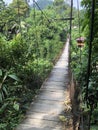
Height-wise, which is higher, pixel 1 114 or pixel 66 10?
pixel 66 10

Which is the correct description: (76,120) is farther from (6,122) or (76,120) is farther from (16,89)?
(16,89)

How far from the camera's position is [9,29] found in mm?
15625

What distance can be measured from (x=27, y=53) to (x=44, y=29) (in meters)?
10.8

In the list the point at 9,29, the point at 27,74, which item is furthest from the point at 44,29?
the point at 27,74

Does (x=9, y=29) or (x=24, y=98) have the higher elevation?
(x=9, y=29)

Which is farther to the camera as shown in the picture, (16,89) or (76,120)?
(16,89)

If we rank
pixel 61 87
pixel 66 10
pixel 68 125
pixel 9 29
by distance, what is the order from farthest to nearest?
1. pixel 66 10
2. pixel 9 29
3. pixel 61 87
4. pixel 68 125

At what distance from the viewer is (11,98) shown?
6945 mm

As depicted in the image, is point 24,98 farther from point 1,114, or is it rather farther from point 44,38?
point 44,38

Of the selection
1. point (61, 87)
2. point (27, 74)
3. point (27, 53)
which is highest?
point (27, 53)

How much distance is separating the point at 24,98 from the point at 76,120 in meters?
2.72

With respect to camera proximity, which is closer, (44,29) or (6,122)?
(6,122)

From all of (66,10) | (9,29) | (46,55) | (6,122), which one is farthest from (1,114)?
(66,10)

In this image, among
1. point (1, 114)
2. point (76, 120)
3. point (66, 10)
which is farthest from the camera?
point (66, 10)
